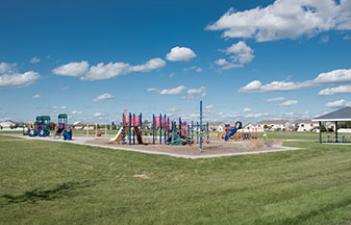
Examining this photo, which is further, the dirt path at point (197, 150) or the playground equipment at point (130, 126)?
the playground equipment at point (130, 126)

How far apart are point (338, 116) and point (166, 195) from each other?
3065 cm

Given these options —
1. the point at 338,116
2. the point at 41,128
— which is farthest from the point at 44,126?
the point at 338,116

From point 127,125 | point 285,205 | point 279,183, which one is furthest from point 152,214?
point 127,125

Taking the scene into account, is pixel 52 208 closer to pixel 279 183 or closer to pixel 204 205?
pixel 204 205

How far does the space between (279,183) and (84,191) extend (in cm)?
566

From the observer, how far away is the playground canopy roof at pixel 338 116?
113ft

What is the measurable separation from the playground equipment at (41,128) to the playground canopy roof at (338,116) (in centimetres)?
3424

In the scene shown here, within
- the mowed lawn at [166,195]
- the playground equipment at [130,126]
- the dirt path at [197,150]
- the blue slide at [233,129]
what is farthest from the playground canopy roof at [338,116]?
the mowed lawn at [166,195]

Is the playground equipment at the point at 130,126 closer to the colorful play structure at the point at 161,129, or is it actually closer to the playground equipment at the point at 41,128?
the colorful play structure at the point at 161,129

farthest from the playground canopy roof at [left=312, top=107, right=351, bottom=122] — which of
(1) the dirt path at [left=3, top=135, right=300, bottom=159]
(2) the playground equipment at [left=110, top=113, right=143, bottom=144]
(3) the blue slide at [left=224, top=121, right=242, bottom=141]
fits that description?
(2) the playground equipment at [left=110, top=113, right=143, bottom=144]

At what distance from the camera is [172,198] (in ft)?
29.1

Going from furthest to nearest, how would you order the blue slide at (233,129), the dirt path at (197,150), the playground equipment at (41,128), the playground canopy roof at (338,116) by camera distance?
the playground equipment at (41,128) → the blue slide at (233,129) → the playground canopy roof at (338,116) → the dirt path at (197,150)

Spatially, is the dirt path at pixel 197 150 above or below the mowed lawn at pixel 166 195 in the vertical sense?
above

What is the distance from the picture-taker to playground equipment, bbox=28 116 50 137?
49406 mm
